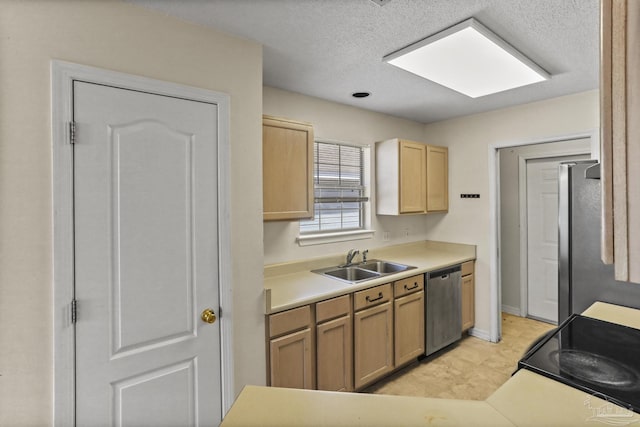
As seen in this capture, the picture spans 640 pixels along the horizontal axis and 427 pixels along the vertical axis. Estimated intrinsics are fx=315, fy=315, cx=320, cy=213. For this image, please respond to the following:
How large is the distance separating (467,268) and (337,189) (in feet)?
5.51

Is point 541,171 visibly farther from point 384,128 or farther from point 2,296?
point 2,296

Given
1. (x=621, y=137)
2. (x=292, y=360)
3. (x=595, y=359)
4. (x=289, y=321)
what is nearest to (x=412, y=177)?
(x=289, y=321)

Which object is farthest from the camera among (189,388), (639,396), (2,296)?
(189,388)

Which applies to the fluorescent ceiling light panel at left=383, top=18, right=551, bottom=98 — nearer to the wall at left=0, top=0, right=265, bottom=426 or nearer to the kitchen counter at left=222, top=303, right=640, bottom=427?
the wall at left=0, top=0, right=265, bottom=426

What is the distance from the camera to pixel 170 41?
1580 millimetres

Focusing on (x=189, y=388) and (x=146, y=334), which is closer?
(x=146, y=334)

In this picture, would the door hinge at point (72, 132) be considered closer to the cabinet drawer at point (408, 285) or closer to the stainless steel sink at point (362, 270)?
the stainless steel sink at point (362, 270)

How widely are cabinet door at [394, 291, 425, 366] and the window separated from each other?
3.05 feet

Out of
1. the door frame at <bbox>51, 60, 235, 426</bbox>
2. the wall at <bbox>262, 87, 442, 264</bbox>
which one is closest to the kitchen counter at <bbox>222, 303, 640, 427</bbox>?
the door frame at <bbox>51, 60, 235, 426</bbox>

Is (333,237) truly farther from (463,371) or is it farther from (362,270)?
(463,371)

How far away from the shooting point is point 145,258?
1509 millimetres

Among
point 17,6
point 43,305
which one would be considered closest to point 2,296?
point 43,305

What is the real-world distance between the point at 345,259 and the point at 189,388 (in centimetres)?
180

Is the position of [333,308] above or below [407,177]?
below
